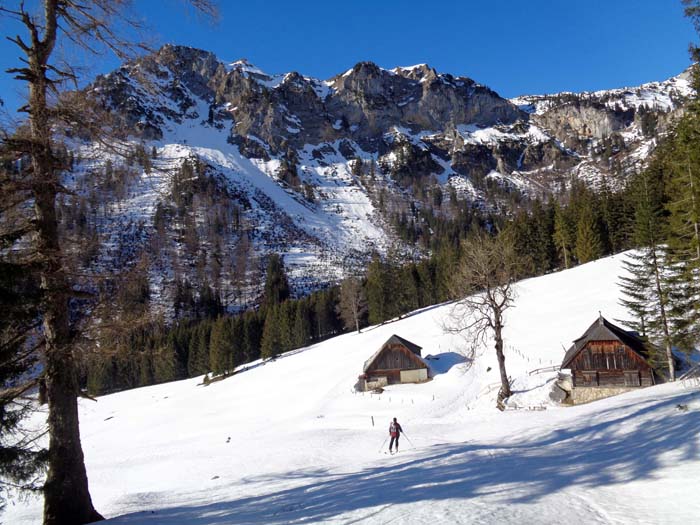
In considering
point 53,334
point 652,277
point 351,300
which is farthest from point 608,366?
point 351,300

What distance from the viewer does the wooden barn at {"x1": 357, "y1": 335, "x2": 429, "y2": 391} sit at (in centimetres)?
4159

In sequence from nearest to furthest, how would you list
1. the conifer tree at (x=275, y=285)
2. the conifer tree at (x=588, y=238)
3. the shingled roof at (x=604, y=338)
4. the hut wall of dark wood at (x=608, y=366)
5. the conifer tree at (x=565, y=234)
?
the hut wall of dark wood at (x=608, y=366) → the shingled roof at (x=604, y=338) → the conifer tree at (x=588, y=238) → the conifer tree at (x=565, y=234) → the conifer tree at (x=275, y=285)

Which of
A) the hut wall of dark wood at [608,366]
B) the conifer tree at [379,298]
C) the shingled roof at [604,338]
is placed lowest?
the hut wall of dark wood at [608,366]

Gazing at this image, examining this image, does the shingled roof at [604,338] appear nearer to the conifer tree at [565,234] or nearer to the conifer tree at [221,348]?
the conifer tree at [565,234]

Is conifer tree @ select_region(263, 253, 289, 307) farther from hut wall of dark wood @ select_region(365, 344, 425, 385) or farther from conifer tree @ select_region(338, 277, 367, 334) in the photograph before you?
hut wall of dark wood @ select_region(365, 344, 425, 385)

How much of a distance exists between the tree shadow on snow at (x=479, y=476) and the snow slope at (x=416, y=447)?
7cm

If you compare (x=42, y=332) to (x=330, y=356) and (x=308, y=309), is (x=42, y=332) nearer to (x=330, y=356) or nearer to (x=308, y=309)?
(x=330, y=356)

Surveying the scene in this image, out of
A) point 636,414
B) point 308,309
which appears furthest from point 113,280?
point 308,309

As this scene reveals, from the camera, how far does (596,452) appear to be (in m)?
13.1

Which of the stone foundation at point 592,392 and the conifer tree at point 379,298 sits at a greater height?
the conifer tree at point 379,298

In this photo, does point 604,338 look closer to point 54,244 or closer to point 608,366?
point 608,366

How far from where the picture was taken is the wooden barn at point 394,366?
4159 centimetres

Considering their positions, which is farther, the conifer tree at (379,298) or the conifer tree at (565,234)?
the conifer tree at (565,234)

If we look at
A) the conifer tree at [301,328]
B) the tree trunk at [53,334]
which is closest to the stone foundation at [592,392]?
the tree trunk at [53,334]
